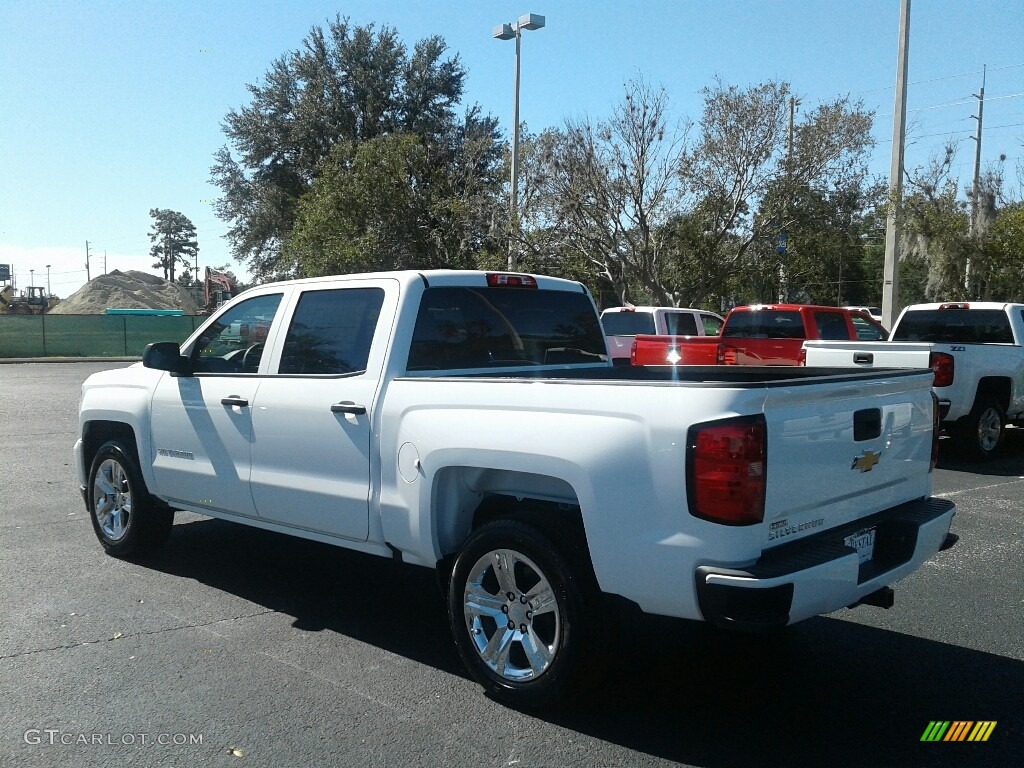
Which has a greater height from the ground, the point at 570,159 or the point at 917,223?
the point at 570,159

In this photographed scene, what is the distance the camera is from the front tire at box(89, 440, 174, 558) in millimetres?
6246

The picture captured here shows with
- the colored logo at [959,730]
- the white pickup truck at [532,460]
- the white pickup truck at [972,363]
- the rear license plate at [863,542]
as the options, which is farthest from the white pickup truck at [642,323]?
the colored logo at [959,730]

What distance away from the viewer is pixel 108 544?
6.45 meters

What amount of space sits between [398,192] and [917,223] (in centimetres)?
1511

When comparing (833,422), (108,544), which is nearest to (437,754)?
(833,422)

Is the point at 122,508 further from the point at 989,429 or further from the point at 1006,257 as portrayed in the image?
the point at 1006,257

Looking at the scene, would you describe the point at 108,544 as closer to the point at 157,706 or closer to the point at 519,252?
the point at 157,706

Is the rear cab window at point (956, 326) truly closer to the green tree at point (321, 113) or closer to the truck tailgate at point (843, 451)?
the truck tailgate at point (843, 451)

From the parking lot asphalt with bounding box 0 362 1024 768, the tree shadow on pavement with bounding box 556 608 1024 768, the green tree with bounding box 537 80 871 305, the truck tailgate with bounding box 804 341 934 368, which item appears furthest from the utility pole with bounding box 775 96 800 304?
the tree shadow on pavement with bounding box 556 608 1024 768

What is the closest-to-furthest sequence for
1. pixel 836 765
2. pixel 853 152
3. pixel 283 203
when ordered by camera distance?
pixel 836 765, pixel 853 152, pixel 283 203

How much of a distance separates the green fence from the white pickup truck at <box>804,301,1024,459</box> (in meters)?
33.7

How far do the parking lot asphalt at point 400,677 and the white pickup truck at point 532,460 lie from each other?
417 mm

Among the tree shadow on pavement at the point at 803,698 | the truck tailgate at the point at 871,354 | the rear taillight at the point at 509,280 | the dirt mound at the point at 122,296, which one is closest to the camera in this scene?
the tree shadow on pavement at the point at 803,698

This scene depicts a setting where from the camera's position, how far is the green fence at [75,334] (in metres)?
36.5
